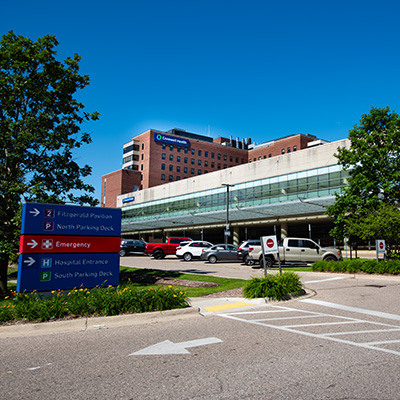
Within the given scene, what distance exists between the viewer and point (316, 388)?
407 cm

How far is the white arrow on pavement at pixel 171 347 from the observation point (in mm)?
5555

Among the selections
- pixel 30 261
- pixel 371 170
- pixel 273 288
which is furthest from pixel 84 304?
pixel 371 170

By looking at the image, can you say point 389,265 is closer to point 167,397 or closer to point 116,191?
point 167,397

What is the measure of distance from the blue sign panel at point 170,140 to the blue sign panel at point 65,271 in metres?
94.7

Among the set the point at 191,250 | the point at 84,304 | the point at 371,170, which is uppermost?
the point at 371,170

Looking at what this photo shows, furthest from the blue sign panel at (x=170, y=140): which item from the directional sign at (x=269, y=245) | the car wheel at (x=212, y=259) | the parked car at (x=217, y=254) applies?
the directional sign at (x=269, y=245)

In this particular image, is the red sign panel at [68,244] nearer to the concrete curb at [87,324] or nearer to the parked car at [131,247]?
the concrete curb at [87,324]

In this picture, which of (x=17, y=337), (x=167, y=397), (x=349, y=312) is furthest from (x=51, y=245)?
(x=349, y=312)

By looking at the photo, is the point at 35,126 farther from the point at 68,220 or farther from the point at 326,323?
the point at 326,323

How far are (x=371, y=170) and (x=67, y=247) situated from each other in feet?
57.2

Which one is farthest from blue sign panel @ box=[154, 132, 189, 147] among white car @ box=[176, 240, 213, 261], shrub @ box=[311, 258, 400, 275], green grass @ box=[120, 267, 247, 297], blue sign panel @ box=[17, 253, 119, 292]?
blue sign panel @ box=[17, 253, 119, 292]

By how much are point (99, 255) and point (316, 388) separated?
7744 millimetres

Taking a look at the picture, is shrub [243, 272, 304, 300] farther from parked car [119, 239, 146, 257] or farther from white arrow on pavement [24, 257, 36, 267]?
parked car [119, 239, 146, 257]

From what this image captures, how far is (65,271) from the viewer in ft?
32.4
